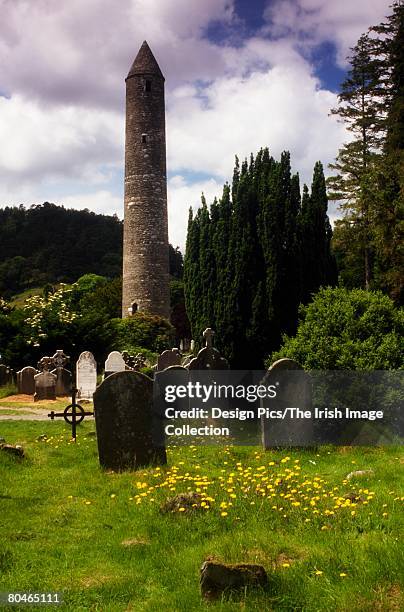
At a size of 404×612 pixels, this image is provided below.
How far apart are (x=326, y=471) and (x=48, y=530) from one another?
373cm

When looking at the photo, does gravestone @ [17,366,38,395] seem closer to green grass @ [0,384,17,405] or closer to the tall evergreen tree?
green grass @ [0,384,17,405]

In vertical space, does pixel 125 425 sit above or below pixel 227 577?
above

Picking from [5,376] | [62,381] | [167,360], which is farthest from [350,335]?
[5,376]

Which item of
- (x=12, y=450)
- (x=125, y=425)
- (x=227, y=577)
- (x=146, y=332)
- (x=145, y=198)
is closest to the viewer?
(x=227, y=577)

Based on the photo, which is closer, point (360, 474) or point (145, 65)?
point (360, 474)

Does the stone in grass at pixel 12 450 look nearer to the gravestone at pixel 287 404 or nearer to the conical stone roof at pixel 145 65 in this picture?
the gravestone at pixel 287 404

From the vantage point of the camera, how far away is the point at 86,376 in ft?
60.5

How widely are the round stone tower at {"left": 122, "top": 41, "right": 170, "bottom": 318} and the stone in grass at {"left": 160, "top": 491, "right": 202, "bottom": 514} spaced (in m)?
26.1

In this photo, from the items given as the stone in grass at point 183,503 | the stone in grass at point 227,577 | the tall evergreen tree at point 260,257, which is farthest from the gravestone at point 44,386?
the stone in grass at point 227,577

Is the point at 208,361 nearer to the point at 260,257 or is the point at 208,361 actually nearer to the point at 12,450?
the point at 260,257

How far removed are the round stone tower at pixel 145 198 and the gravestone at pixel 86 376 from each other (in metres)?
12.9

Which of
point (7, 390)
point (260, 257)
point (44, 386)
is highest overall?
point (260, 257)

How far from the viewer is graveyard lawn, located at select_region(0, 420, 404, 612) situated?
149 inches

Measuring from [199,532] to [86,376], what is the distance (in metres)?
14.0
